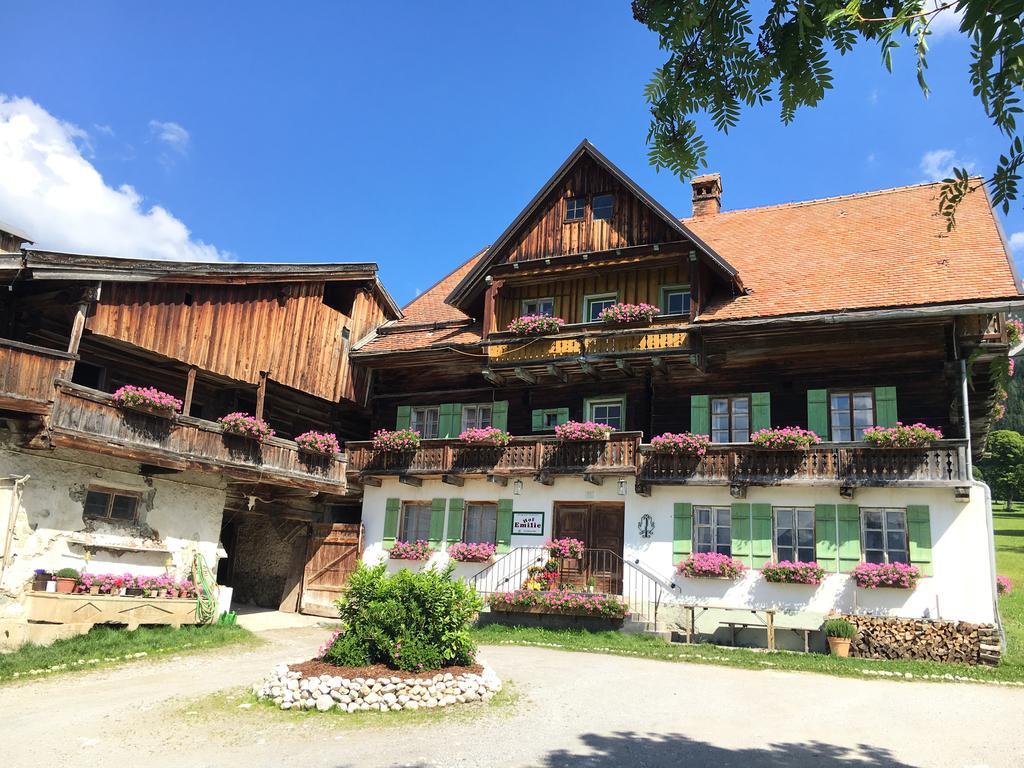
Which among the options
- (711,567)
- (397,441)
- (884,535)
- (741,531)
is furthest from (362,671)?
(884,535)

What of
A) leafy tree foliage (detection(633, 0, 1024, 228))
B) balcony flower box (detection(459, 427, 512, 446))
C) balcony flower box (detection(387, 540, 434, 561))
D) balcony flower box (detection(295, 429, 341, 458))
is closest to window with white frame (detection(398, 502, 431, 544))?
balcony flower box (detection(387, 540, 434, 561))

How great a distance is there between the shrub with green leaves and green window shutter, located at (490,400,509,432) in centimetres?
1206

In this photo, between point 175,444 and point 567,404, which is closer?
point 175,444

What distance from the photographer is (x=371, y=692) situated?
33.0 ft

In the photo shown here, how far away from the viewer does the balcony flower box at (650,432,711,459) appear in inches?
766

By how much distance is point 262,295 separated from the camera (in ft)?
69.9

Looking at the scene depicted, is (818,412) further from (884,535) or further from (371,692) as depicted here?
(371,692)

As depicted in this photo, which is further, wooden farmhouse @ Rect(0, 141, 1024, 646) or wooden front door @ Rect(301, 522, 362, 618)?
wooden front door @ Rect(301, 522, 362, 618)

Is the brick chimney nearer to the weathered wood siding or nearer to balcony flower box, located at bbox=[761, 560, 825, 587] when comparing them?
the weathered wood siding

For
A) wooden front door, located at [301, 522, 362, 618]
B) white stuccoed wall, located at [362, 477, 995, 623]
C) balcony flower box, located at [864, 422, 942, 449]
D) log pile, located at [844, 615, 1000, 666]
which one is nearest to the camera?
log pile, located at [844, 615, 1000, 666]

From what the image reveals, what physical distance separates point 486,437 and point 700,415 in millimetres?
5802

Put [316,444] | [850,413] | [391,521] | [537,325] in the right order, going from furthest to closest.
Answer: [391,521] < [537,325] < [316,444] < [850,413]

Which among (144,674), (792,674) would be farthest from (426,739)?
(792,674)

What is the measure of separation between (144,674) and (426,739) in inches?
279
